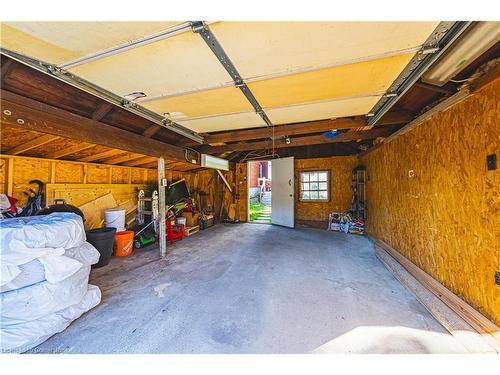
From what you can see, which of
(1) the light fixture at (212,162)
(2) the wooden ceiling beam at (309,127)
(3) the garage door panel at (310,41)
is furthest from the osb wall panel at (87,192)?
(3) the garage door panel at (310,41)

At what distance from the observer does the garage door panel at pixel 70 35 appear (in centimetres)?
101

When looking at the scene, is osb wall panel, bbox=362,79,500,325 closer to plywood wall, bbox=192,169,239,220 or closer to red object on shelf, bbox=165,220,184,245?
red object on shelf, bbox=165,220,184,245

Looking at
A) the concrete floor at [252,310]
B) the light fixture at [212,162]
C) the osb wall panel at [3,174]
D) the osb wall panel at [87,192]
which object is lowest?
the concrete floor at [252,310]

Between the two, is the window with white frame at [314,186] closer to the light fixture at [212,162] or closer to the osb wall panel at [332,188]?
the osb wall panel at [332,188]

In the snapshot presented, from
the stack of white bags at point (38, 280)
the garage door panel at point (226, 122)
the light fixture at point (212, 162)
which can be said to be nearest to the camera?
the stack of white bags at point (38, 280)

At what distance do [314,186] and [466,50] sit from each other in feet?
→ 16.5

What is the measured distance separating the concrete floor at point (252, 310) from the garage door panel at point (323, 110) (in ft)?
6.80

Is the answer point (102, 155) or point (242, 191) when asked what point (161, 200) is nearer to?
point (102, 155)

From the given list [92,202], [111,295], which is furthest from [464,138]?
[92,202]

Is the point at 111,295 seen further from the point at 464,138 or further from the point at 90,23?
the point at 464,138

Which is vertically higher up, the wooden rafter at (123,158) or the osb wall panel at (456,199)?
the wooden rafter at (123,158)

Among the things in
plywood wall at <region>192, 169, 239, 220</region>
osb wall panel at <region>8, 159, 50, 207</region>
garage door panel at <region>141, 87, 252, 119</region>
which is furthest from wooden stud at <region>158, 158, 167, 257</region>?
plywood wall at <region>192, 169, 239, 220</region>
